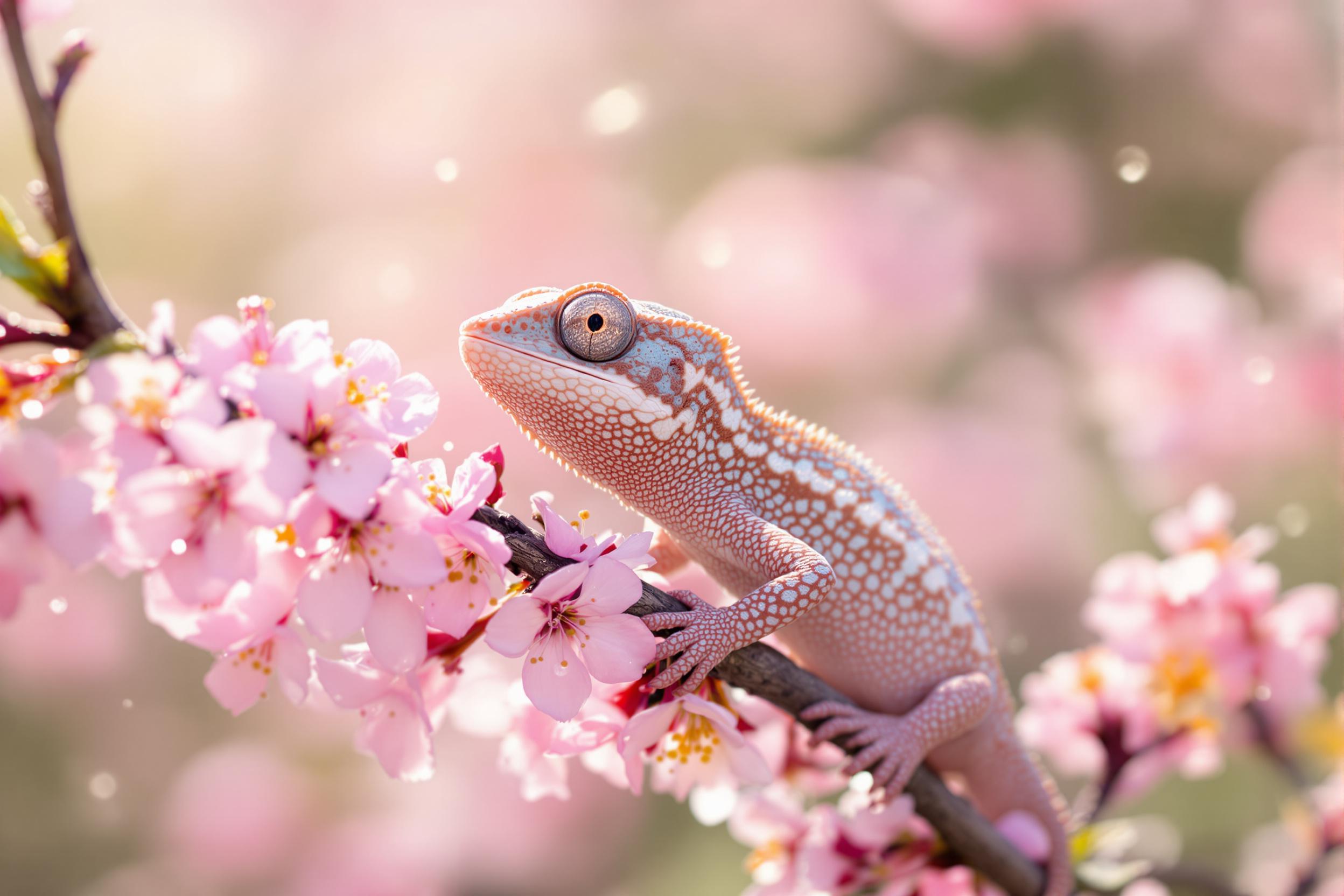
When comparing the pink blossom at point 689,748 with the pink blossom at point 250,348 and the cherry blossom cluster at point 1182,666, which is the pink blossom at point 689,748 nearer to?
the pink blossom at point 250,348

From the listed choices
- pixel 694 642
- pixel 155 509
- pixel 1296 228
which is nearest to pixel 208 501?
pixel 155 509

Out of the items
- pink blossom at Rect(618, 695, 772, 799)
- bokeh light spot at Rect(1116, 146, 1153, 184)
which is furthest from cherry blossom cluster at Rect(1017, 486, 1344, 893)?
bokeh light spot at Rect(1116, 146, 1153, 184)

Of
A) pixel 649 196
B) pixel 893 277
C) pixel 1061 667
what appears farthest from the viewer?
pixel 893 277

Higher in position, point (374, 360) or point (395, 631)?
point (374, 360)

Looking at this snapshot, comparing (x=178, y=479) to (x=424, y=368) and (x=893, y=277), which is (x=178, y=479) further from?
(x=893, y=277)

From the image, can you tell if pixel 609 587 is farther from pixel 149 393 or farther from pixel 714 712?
pixel 149 393

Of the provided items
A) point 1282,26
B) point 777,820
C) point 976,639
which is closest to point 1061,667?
point 976,639

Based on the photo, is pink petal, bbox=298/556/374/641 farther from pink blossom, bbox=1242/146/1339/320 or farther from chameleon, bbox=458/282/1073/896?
pink blossom, bbox=1242/146/1339/320
